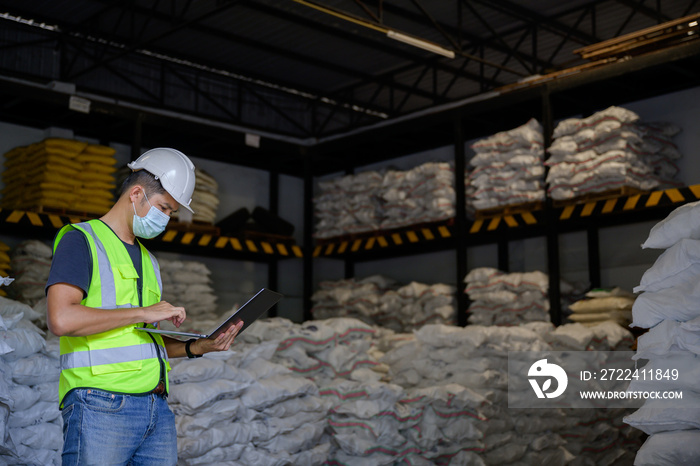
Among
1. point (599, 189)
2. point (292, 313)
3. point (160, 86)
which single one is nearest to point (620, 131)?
point (599, 189)

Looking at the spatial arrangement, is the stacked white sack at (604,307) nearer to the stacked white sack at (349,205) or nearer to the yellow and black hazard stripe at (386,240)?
the yellow and black hazard stripe at (386,240)

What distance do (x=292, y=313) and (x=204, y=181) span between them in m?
2.58

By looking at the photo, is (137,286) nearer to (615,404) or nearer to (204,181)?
(615,404)

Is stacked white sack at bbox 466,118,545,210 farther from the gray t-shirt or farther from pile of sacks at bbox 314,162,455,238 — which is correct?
the gray t-shirt

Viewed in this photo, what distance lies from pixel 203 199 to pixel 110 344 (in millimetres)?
6695

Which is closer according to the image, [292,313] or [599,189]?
[599,189]

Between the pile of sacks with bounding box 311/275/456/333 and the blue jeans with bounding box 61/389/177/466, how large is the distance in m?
6.18

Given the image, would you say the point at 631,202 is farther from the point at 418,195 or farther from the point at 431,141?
the point at 431,141

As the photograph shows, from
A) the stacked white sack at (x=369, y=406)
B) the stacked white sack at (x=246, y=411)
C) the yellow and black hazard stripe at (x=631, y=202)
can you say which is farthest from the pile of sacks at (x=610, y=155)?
the stacked white sack at (x=246, y=411)

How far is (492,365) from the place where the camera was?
7148 mm

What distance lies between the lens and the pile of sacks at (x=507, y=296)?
8156mm

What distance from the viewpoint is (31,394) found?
4910 mm

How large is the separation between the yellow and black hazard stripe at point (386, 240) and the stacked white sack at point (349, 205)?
6.1 inches

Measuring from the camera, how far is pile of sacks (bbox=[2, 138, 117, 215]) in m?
8.10
